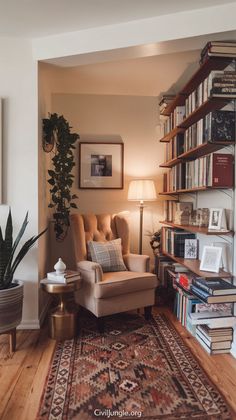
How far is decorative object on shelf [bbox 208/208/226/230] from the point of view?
7.25 ft

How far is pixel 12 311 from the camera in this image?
2.10 meters

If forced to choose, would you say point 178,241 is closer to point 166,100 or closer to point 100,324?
point 100,324

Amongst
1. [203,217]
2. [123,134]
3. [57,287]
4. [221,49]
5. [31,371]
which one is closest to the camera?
[31,371]

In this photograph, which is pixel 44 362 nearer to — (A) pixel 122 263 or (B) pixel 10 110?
(A) pixel 122 263

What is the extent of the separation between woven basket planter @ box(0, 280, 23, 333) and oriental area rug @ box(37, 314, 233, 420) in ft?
1.30

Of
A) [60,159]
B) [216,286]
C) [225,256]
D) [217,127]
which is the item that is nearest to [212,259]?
[225,256]

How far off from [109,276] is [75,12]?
209cm

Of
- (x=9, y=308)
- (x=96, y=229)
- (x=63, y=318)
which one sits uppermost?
(x=96, y=229)

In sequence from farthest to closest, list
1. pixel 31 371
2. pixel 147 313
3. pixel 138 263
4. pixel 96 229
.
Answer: pixel 96 229 < pixel 138 263 < pixel 147 313 < pixel 31 371

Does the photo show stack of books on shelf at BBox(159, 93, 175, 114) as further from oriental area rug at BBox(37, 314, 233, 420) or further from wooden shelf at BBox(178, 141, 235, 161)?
oriental area rug at BBox(37, 314, 233, 420)

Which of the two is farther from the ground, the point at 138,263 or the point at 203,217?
the point at 203,217

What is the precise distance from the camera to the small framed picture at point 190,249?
2.79 meters

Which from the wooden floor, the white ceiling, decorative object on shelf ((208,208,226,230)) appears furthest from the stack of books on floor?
the white ceiling

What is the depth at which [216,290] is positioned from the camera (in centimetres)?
200
